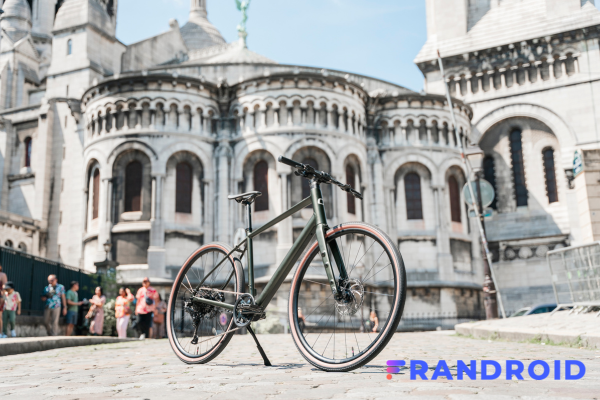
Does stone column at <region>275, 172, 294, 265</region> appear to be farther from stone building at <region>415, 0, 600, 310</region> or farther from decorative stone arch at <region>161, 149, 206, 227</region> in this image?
stone building at <region>415, 0, 600, 310</region>

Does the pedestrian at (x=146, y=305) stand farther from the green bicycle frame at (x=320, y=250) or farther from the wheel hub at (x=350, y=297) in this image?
the wheel hub at (x=350, y=297)

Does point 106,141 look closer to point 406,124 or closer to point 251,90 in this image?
point 251,90

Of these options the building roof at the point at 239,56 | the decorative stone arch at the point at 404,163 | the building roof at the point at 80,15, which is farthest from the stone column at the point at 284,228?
the building roof at the point at 80,15

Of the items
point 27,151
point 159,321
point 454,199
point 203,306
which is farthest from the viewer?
point 27,151

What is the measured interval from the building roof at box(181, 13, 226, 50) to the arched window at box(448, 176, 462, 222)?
30951 mm

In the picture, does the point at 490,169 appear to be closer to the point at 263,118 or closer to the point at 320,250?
the point at 263,118

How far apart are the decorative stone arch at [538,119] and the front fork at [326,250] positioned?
28524 mm

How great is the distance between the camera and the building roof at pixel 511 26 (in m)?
31.6

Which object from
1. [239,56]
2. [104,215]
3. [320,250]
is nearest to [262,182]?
[104,215]

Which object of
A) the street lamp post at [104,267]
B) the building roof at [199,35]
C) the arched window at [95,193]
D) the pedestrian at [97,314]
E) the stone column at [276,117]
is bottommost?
the pedestrian at [97,314]

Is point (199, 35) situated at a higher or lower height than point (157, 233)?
higher

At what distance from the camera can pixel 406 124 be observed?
94.6ft

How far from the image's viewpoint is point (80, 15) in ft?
104

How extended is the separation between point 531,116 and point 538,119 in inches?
15.1
